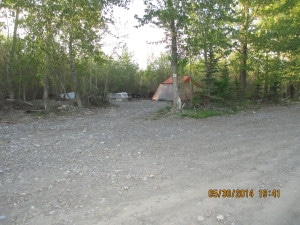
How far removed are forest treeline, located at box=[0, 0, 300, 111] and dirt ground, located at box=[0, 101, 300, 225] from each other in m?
5.27

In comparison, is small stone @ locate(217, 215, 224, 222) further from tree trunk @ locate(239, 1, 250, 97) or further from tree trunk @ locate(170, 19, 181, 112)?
tree trunk @ locate(239, 1, 250, 97)

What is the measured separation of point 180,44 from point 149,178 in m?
8.31

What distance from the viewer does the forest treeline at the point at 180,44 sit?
11406 millimetres

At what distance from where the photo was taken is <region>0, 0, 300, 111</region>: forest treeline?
1141 centimetres

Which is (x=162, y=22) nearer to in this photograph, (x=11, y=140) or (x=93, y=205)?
(x=11, y=140)

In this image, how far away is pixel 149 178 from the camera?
4.32m

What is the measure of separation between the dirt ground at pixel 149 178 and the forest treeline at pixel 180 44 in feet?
17.3

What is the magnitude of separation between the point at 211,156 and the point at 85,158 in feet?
7.96

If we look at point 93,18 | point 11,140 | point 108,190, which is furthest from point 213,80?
point 108,190
